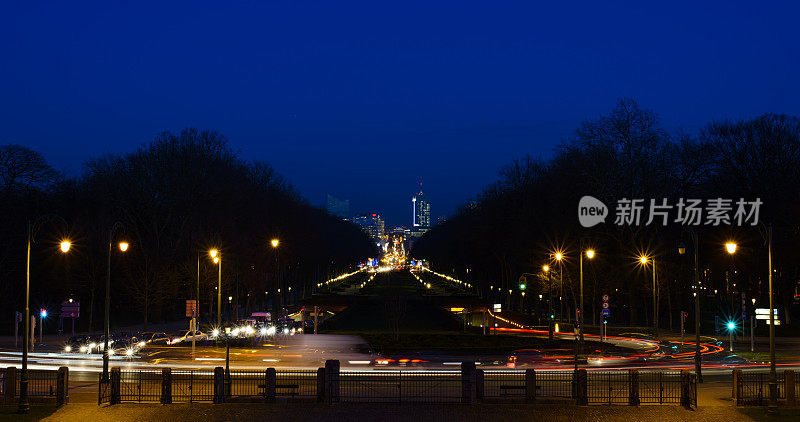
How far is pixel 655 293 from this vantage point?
6322 cm

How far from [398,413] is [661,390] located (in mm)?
9318

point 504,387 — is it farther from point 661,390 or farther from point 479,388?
point 661,390

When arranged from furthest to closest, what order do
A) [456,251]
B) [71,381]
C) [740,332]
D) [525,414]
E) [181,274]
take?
[456,251] → [181,274] → [740,332] → [71,381] → [525,414]

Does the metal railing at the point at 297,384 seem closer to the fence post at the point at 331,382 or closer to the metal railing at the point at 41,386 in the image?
the fence post at the point at 331,382

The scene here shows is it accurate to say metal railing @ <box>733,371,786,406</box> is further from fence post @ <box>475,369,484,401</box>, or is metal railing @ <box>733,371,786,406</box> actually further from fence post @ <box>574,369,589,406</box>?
fence post @ <box>475,369,484,401</box>

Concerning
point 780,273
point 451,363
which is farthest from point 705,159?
point 451,363

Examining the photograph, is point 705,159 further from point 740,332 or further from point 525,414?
point 525,414

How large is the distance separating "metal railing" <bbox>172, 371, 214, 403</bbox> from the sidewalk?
103cm

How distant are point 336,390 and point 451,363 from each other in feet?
43.1

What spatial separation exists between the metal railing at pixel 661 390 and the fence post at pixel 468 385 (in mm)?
6070

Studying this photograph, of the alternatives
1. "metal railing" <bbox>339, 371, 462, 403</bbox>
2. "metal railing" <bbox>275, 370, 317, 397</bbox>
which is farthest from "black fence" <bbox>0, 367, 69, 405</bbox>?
"metal railing" <bbox>339, 371, 462, 403</bbox>

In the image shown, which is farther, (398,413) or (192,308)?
(192,308)

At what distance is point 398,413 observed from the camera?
2572 centimetres

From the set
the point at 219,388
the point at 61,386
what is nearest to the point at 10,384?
the point at 61,386
